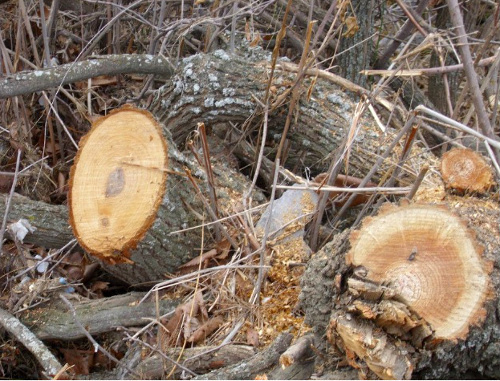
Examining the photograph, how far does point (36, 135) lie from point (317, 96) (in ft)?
5.53

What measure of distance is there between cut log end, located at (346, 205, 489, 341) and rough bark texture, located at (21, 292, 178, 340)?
97 cm

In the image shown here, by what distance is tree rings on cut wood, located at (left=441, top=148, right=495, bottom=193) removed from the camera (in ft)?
7.36

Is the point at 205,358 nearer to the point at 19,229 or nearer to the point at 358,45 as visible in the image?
the point at 19,229

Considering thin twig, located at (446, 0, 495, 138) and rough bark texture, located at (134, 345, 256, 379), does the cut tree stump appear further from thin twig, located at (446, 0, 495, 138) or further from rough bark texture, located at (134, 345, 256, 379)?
thin twig, located at (446, 0, 495, 138)

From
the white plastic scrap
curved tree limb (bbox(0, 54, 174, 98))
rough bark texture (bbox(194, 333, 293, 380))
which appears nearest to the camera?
rough bark texture (bbox(194, 333, 293, 380))

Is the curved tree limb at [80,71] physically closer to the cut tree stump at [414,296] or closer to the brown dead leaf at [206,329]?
the brown dead leaf at [206,329]

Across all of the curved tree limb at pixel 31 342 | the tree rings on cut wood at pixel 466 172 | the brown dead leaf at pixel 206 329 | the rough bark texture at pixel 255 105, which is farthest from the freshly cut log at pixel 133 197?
the tree rings on cut wood at pixel 466 172

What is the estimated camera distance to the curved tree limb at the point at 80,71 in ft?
8.95

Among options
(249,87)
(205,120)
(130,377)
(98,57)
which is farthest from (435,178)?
(98,57)

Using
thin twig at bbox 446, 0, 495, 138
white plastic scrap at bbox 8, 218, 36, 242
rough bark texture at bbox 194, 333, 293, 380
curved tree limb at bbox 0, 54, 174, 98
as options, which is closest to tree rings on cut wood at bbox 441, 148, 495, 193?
thin twig at bbox 446, 0, 495, 138

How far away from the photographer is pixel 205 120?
297cm

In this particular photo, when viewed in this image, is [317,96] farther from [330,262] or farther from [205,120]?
[330,262]

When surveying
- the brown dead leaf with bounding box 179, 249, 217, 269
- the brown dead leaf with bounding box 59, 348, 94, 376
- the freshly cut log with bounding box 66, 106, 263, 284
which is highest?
the freshly cut log with bounding box 66, 106, 263, 284

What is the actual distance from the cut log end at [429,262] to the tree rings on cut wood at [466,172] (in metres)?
0.58
